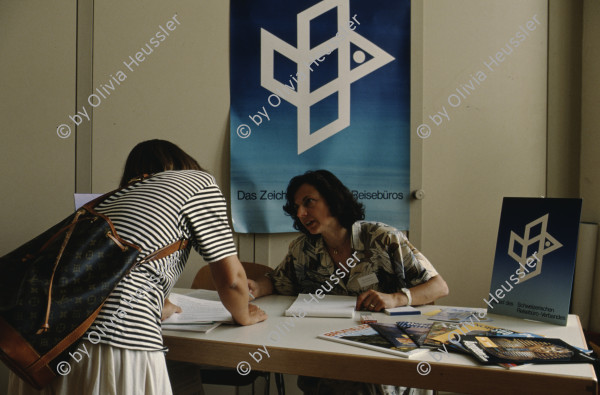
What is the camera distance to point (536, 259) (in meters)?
1.71

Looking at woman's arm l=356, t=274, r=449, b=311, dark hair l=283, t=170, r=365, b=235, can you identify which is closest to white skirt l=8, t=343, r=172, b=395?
woman's arm l=356, t=274, r=449, b=311

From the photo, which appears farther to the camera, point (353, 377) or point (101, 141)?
point (101, 141)

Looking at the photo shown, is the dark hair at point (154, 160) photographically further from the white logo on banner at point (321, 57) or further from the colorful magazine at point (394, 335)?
the white logo on banner at point (321, 57)

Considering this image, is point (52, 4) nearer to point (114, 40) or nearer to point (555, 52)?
Answer: point (114, 40)

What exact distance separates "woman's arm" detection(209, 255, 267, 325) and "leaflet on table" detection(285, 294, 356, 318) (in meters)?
0.27

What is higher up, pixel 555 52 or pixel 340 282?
pixel 555 52

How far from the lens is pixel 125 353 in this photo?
1.26 metres

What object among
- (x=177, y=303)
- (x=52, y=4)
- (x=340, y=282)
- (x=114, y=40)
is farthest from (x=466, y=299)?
(x=52, y=4)

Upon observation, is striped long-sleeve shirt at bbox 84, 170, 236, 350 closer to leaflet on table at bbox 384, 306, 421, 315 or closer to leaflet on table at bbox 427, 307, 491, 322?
leaflet on table at bbox 384, 306, 421, 315

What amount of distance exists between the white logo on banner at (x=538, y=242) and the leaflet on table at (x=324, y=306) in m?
0.65

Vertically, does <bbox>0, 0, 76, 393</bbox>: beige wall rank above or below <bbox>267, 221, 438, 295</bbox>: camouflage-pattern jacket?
above

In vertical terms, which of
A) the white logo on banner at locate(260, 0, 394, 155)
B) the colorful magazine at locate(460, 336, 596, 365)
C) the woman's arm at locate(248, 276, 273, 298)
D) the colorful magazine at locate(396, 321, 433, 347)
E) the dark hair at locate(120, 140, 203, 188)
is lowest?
the woman's arm at locate(248, 276, 273, 298)

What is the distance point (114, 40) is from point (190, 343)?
2.35 metres

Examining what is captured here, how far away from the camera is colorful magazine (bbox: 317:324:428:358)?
4.44ft
